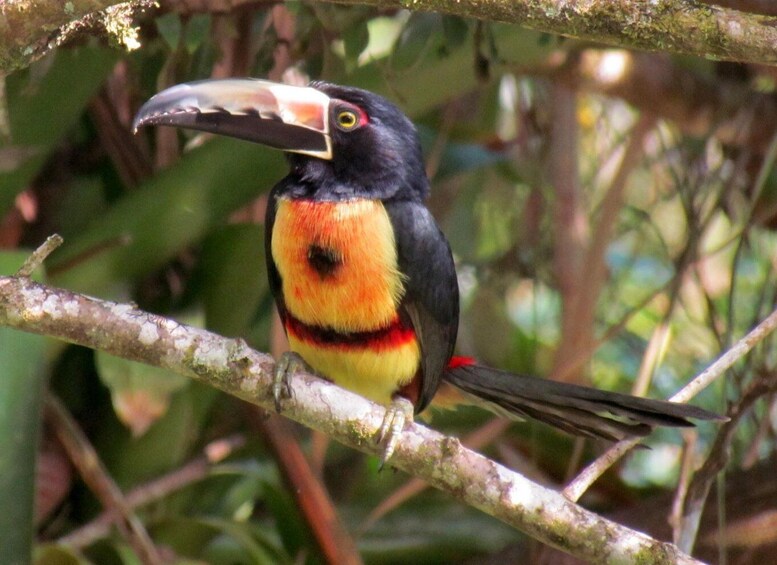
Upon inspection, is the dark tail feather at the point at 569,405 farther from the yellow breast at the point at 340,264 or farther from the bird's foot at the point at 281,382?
the bird's foot at the point at 281,382

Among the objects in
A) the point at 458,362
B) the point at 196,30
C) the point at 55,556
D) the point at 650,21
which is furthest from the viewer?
the point at 458,362

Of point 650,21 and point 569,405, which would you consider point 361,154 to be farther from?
point 650,21

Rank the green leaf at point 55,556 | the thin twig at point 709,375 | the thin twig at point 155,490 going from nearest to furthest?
the thin twig at point 709,375 < the green leaf at point 55,556 < the thin twig at point 155,490

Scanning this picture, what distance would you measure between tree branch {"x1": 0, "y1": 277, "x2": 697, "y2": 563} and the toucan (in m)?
0.34

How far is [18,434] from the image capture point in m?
2.48

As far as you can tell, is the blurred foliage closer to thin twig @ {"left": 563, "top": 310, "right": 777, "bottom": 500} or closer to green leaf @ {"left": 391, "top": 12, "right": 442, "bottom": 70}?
green leaf @ {"left": 391, "top": 12, "right": 442, "bottom": 70}

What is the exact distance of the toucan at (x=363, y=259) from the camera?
8.60ft

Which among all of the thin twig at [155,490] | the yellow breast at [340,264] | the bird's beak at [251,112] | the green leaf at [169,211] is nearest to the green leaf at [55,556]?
the thin twig at [155,490]

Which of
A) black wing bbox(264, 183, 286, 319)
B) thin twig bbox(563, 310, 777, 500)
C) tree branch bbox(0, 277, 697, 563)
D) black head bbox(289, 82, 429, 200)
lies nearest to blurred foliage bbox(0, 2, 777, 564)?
black head bbox(289, 82, 429, 200)

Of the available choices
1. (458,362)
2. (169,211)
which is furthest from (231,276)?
(458,362)

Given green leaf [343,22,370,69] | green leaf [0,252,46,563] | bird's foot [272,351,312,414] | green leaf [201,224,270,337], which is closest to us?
bird's foot [272,351,312,414]

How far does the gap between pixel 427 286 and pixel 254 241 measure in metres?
0.85

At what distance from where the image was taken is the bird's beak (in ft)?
7.94

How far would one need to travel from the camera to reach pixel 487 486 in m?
2.02
